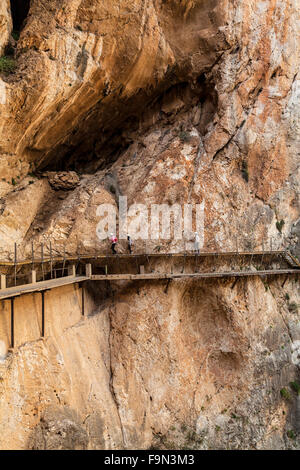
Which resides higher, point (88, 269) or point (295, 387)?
point (88, 269)

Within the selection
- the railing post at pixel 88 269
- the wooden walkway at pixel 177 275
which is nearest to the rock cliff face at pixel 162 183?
the wooden walkway at pixel 177 275

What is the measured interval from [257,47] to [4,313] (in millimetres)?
17216

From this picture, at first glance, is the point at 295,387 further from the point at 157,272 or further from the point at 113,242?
the point at 113,242

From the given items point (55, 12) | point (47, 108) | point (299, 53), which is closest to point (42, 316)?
point (47, 108)

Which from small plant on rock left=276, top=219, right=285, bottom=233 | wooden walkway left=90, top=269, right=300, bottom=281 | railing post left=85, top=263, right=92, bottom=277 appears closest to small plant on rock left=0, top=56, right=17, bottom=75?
railing post left=85, top=263, right=92, bottom=277

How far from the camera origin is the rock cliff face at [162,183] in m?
13.5

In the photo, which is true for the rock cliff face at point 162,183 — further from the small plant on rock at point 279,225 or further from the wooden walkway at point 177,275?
the wooden walkway at point 177,275

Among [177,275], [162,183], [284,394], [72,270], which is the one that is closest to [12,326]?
[72,270]

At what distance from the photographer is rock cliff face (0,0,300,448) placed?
13.5 metres

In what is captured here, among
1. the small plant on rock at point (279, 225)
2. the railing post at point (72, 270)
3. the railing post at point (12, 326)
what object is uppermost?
the small plant on rock at point (279, 225)

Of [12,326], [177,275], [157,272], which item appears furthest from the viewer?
[157,272]

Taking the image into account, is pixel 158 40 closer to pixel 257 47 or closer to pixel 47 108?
pixel 257 47

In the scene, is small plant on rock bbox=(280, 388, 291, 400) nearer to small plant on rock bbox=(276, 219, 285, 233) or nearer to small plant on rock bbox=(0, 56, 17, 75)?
small plant on rock bbox=(276, 219, 285, 233)

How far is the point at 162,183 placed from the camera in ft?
53.1
